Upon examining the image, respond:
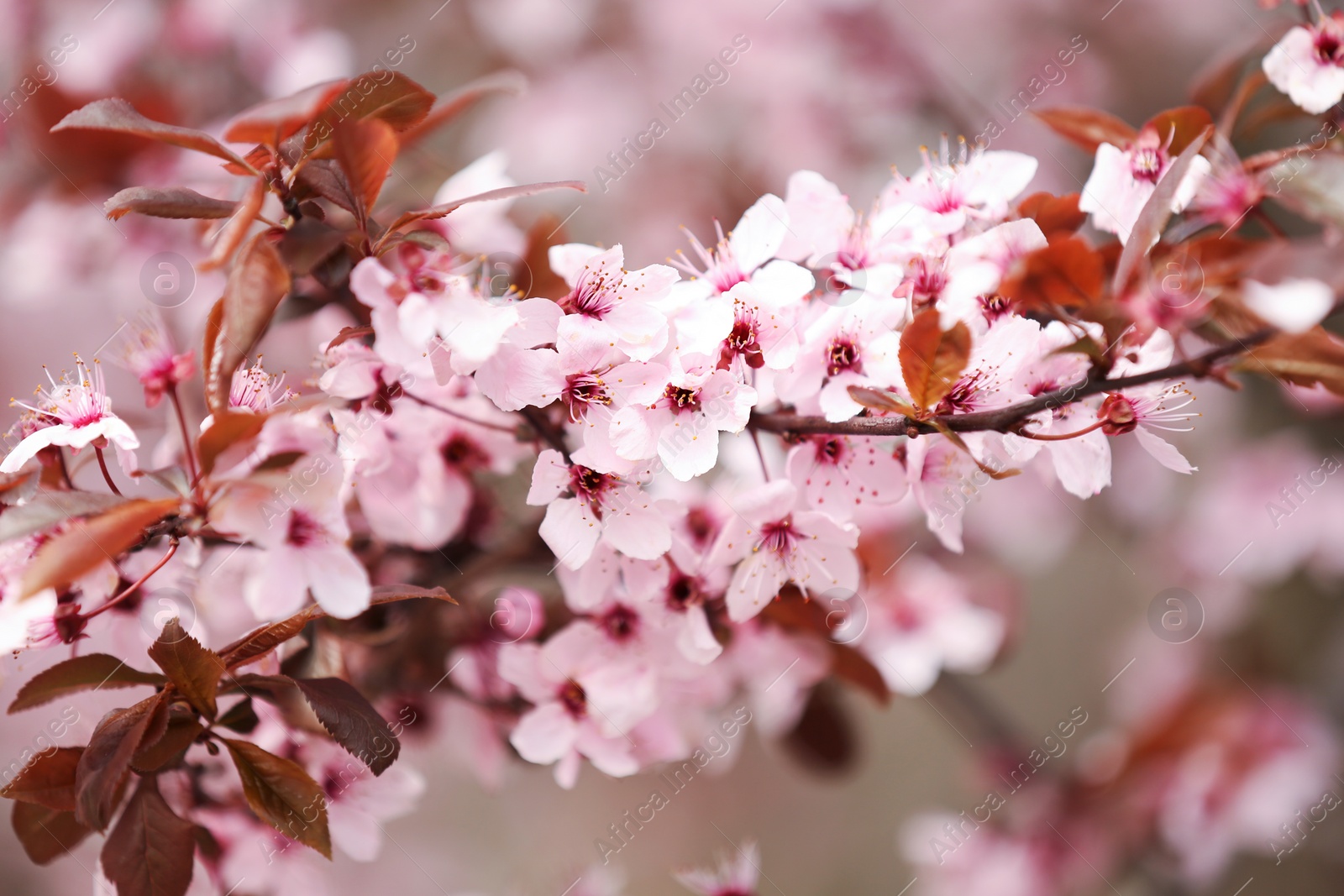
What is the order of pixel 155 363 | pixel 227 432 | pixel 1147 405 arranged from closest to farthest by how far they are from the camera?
pixel 227 432, pixel 1147 405, pixel 155 363

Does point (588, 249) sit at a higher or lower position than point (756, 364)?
higher

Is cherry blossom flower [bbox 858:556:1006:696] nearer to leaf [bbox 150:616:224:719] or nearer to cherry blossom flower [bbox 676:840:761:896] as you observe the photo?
cherry blossom flower [bbox 676:840:761:896]

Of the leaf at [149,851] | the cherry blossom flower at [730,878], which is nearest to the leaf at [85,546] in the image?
the leaf at [149,851]

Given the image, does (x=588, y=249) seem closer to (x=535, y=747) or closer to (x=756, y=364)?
(x=756, y=364)

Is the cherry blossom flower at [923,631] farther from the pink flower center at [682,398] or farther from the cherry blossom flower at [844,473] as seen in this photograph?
the pink flower center at [682,398]

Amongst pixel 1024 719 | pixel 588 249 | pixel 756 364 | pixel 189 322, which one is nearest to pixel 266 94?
pixel 189 322

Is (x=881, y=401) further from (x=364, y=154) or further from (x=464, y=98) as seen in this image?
(x=464, y=98)

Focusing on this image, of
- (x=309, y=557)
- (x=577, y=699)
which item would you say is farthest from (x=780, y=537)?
(x=309, y=557)
